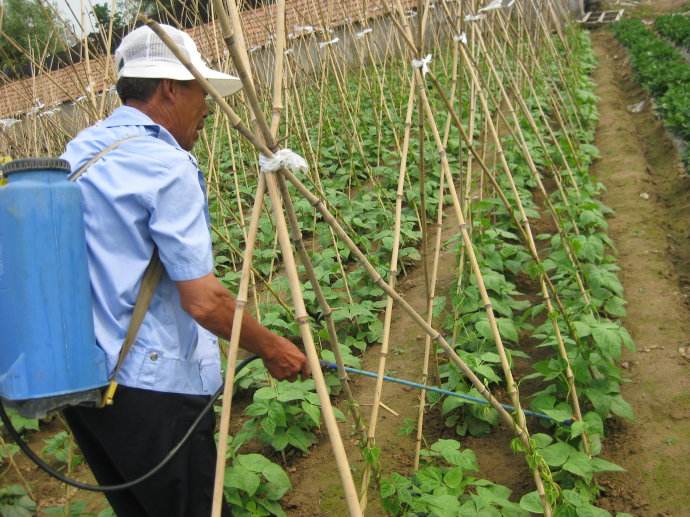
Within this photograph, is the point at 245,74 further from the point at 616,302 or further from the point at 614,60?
the point at 614,60

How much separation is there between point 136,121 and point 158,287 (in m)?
0.38

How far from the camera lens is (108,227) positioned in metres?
1.45

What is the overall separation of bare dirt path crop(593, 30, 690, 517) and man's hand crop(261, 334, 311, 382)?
4.01 ft

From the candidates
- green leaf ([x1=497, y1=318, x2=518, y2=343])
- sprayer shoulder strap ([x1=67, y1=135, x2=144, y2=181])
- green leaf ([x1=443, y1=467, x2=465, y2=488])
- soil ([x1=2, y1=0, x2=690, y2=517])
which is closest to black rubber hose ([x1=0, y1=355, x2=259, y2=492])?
sprayer shoulder strap ([x1=67, y1=135, x2=144, y2=181])

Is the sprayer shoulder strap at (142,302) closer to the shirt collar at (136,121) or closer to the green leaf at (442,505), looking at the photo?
the shirt collar at (136,121)

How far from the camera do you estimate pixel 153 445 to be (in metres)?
1.55

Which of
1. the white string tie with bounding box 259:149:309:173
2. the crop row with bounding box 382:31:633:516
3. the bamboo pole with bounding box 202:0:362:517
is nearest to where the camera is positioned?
the bamboo pole with bounding box 202:0:362:517

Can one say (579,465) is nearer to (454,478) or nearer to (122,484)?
(454,478)

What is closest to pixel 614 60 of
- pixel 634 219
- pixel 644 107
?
pixel 644 107

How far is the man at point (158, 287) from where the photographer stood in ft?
4.73

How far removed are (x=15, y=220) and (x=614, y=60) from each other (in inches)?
415

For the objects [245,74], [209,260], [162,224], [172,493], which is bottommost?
[172,493]

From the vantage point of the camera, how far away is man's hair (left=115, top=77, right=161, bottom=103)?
1605 mm

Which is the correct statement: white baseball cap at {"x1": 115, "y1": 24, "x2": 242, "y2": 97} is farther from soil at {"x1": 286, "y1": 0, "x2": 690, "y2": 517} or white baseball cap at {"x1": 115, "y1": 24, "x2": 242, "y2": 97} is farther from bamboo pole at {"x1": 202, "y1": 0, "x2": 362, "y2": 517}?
soil at {"x1": 286, "y1": 0, "x2": 690, "y2": 517}
